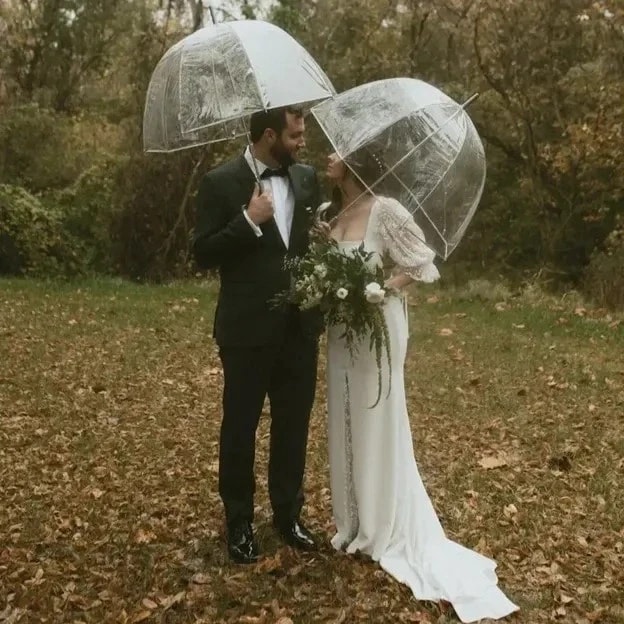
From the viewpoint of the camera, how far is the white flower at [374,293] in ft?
12.6

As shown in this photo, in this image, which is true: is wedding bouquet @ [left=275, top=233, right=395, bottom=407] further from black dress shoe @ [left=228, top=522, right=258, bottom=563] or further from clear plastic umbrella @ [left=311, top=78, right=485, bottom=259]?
black dress shoe @ [left=228, top=522, right=258, bottom=563]

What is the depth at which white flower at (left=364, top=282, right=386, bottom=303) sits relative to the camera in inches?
151

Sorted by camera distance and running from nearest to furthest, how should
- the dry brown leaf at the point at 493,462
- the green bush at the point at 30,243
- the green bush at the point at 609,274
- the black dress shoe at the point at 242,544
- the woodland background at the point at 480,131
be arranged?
1. the black dress shoe at the point at 242,544
2. the dry brown leaf at the point at 493,462
3. the green bush at the point at 609,274
4. the woodland background at the point at 480,131
5. the green bush at the point at 30,243

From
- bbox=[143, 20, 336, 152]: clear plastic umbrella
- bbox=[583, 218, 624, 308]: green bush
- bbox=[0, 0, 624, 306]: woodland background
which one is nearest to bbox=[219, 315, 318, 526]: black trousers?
bbox=[143, 20, 336, 152]: clear plastic umbrella

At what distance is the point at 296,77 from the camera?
3.85 meters

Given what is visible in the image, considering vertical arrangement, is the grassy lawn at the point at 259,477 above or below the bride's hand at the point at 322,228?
below

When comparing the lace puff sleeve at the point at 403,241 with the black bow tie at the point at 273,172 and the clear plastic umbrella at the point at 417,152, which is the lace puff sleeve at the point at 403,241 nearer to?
the clear plastic umbrella at the point at 417,152

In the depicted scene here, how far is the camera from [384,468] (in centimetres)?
432

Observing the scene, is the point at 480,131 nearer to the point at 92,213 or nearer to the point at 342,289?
the point at 92,213

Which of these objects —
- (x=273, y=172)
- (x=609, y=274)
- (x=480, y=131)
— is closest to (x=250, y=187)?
(x=273, y=172)

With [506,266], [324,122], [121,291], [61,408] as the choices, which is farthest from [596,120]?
[324,122]

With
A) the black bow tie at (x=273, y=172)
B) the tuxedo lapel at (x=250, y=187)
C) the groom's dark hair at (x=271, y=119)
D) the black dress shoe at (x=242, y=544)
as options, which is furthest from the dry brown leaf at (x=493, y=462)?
the groom's dark hair at (x=271, y=119)

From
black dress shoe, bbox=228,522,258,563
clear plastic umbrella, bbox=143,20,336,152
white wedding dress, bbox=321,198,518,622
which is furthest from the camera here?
black dress shoe, bbox=228,522,258,563

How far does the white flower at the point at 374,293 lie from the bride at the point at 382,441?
0.18m
